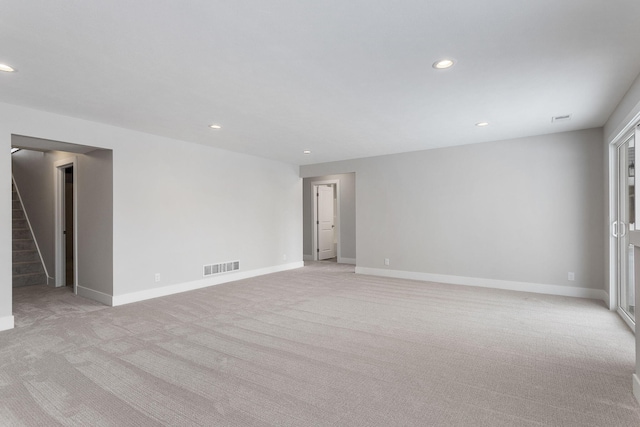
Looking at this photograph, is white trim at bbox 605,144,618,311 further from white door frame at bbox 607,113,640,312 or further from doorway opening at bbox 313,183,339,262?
doorway opening at bbox 313,183,339,262

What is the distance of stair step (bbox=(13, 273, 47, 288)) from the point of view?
5.80 meters

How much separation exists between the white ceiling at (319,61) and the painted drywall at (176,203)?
33 cm

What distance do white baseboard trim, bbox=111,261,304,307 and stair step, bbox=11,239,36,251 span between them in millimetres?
3272

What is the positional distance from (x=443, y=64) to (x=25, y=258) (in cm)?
765

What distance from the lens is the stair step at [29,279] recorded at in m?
5.80

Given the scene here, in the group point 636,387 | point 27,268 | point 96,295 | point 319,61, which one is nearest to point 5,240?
point 96,295

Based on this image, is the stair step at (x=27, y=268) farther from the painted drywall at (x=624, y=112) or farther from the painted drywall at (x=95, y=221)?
the painted drywall at (x=624, y=112)

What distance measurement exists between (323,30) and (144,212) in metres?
3.91

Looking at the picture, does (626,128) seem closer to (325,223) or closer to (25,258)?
(325,223)

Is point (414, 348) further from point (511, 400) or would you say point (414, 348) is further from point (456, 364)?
point (511, 400)

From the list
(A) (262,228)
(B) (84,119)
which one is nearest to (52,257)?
(B) (84,119)

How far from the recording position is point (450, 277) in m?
5.86

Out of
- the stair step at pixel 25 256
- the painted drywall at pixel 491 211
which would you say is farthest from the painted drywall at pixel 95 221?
the painted drywall at pixel 491 211

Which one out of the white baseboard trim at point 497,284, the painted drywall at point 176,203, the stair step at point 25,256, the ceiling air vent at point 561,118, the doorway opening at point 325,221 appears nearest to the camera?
the ceiling air vent at point 561,118
